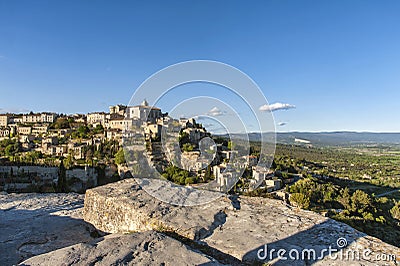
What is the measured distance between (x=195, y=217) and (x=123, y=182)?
245 cm

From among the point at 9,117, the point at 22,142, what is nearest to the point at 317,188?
the point at 22,142

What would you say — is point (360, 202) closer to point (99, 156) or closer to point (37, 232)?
point (37, 232)

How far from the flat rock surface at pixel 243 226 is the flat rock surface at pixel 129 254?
0.55m

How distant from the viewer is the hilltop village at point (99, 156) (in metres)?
21.9

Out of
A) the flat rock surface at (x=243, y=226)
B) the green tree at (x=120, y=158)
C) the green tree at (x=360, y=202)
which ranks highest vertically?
the flat rock surface at (x=243, y=226)

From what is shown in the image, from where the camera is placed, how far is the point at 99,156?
120 feet

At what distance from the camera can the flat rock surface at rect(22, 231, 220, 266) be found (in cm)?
280

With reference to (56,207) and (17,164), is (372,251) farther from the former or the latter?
(17,164)

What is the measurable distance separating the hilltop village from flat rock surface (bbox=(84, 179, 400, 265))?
933 cm

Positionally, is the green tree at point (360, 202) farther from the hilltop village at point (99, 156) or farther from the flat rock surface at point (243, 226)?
the flat rock surface at point (243, 226)

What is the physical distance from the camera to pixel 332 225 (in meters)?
4.07

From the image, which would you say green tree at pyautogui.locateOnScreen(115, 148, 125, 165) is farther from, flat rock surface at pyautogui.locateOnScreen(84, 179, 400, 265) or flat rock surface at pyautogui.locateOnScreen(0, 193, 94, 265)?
flat rock surface at pyautogui.locateOnScreen(84, 179, 400, 265)

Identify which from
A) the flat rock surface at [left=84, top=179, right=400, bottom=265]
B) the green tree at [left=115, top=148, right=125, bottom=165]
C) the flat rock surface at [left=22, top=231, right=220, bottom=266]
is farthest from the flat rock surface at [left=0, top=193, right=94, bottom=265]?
the green tree at [left=115, top=148, right=125, bottom=165]

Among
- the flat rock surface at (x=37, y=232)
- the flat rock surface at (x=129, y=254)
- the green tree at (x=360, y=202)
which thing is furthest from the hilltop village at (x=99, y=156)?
the flat rock surface at (x=129, y=254)
